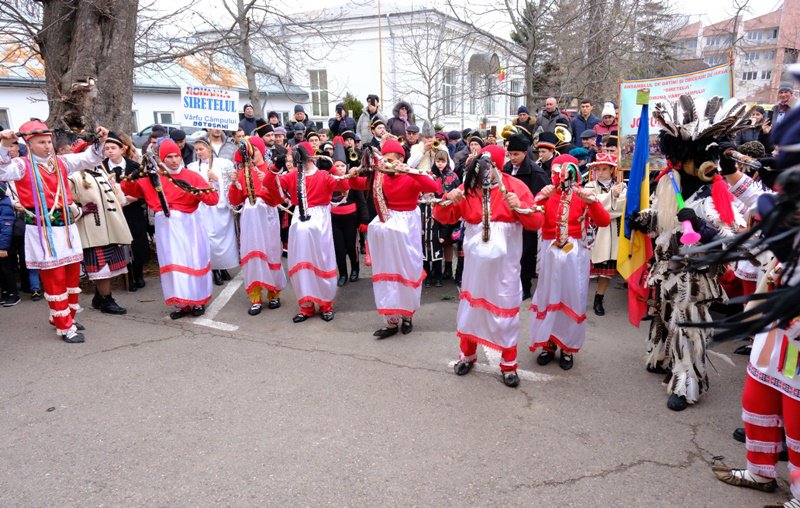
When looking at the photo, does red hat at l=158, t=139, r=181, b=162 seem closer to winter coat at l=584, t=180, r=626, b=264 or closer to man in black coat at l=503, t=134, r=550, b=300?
man in black coat at l=503, t=134, r=550, b=300

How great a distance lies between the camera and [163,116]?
74.5 feet

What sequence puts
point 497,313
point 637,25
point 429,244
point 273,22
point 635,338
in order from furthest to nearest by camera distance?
point 637,25, point 273,22, point 429,244, point 635,338, point 497,313

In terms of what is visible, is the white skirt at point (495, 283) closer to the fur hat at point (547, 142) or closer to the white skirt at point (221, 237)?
the fur hat at point (547, 142)

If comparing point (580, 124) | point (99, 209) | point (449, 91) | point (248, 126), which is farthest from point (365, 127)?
point (449, 91)

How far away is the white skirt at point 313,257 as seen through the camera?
603 cm

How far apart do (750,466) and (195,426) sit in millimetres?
3654

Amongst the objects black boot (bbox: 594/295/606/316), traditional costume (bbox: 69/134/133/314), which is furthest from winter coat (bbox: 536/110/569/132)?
traditional costume (bbox: 69/134/133/314)

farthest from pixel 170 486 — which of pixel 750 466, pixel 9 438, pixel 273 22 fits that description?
pixel 273 22

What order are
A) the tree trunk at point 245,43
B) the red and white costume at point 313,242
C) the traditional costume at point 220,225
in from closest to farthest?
the red and white costume at point 313,242 < the traditional costume at point 220,225 < the tree trunk at point 245,43

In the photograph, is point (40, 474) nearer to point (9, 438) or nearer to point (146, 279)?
point (9, 438)

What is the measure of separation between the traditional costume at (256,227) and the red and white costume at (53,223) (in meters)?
1.54

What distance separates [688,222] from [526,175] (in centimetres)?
225

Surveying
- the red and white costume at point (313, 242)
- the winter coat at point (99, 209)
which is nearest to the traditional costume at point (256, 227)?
the red and white costume at point (313, 242)

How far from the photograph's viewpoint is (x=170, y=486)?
321 centimetres
